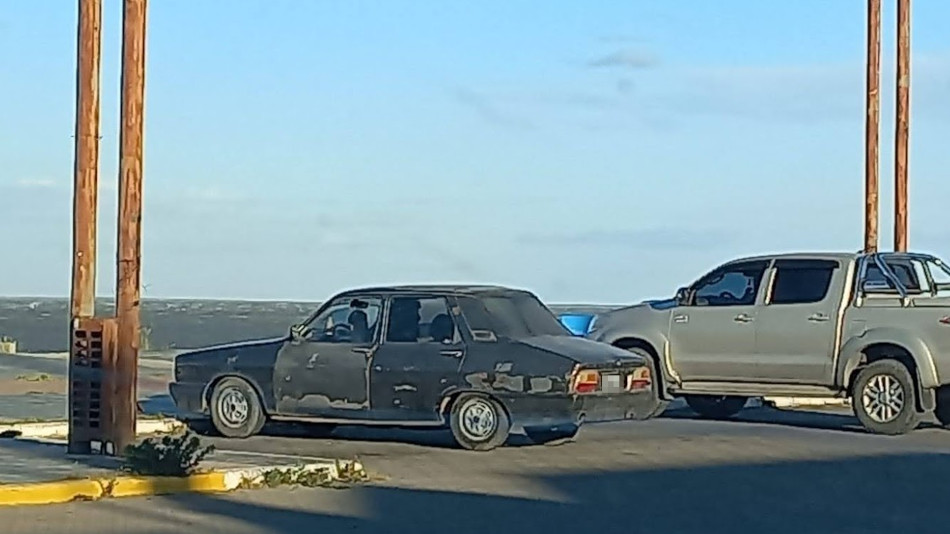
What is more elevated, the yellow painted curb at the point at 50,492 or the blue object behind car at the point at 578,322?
the blue object behind car at the point at 578,322

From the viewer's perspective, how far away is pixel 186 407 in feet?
63.1

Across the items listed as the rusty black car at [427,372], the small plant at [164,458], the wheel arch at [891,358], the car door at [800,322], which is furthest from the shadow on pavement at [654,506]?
the car door at [800,322]

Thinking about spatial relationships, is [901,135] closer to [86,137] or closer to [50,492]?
[86,137]

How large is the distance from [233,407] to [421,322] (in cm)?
223

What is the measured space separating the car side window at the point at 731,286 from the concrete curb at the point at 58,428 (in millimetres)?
6098

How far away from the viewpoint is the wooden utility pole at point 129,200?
16.1m

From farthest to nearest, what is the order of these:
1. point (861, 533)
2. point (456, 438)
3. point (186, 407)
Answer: point (186, 407)
point (456, 438)
point (861, 533)

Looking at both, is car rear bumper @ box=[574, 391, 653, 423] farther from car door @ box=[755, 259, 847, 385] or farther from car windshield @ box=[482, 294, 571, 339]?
car door @ box=[755, 259, 847, 385]

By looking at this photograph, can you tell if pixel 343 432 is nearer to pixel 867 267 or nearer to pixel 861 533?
pixel 867 267

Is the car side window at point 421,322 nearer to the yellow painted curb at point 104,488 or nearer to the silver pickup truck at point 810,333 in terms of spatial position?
the silver pickup truck at point 810,333

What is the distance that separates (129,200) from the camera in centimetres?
1608

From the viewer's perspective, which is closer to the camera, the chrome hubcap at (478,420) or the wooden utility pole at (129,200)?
the wooden utility pole at (129,200)

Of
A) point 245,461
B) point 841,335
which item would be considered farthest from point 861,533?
point 841,335

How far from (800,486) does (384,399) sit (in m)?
4.61
